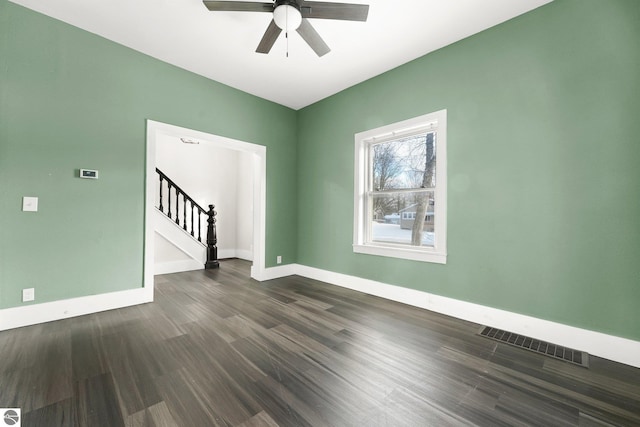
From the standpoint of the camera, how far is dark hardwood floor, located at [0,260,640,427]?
138 centimetres

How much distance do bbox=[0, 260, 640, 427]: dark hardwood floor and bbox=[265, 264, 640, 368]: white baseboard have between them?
0.12 meters

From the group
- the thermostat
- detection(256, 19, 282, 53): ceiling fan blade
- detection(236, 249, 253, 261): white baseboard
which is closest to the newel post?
detection(236, 249, 253, 261): white baseboard

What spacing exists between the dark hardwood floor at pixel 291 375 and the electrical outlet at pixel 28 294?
0.96 ft

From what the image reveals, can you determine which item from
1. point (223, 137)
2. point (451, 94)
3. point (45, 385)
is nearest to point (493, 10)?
point (451, 94)

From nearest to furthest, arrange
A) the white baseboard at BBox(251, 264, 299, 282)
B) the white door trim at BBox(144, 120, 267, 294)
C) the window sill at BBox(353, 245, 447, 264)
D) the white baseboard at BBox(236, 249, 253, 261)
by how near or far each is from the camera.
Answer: the window sill at BBox(353, 245, 447, 264) < the white door trim at BBox(144, 120, 267, 294) < the white baseboard at BBox(251, 264, 299, 282) < the white baseboard at BBox(236, 249, 253, 261)

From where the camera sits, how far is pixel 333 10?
6.83 ft

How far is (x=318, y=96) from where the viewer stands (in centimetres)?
423

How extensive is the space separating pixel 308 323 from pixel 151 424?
1475 mm

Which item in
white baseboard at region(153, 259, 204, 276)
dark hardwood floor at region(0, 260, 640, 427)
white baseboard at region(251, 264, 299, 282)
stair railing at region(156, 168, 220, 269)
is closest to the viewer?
dark hardwood floor at region(0, 260, 640, 427)

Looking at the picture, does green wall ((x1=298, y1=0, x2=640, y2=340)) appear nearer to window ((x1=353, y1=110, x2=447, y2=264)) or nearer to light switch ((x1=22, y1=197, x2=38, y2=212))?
window ((x1=353, y1=110, x2=447, y2=264))

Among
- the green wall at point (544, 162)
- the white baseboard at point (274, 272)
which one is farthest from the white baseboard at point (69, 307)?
the green wall at point (544, 162)

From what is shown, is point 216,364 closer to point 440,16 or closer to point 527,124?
point 527,124

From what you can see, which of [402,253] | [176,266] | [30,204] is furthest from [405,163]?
[176,266]

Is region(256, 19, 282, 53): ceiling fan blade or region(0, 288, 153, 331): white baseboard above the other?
region(256, 19, 282, 53): ceiling fan blade
